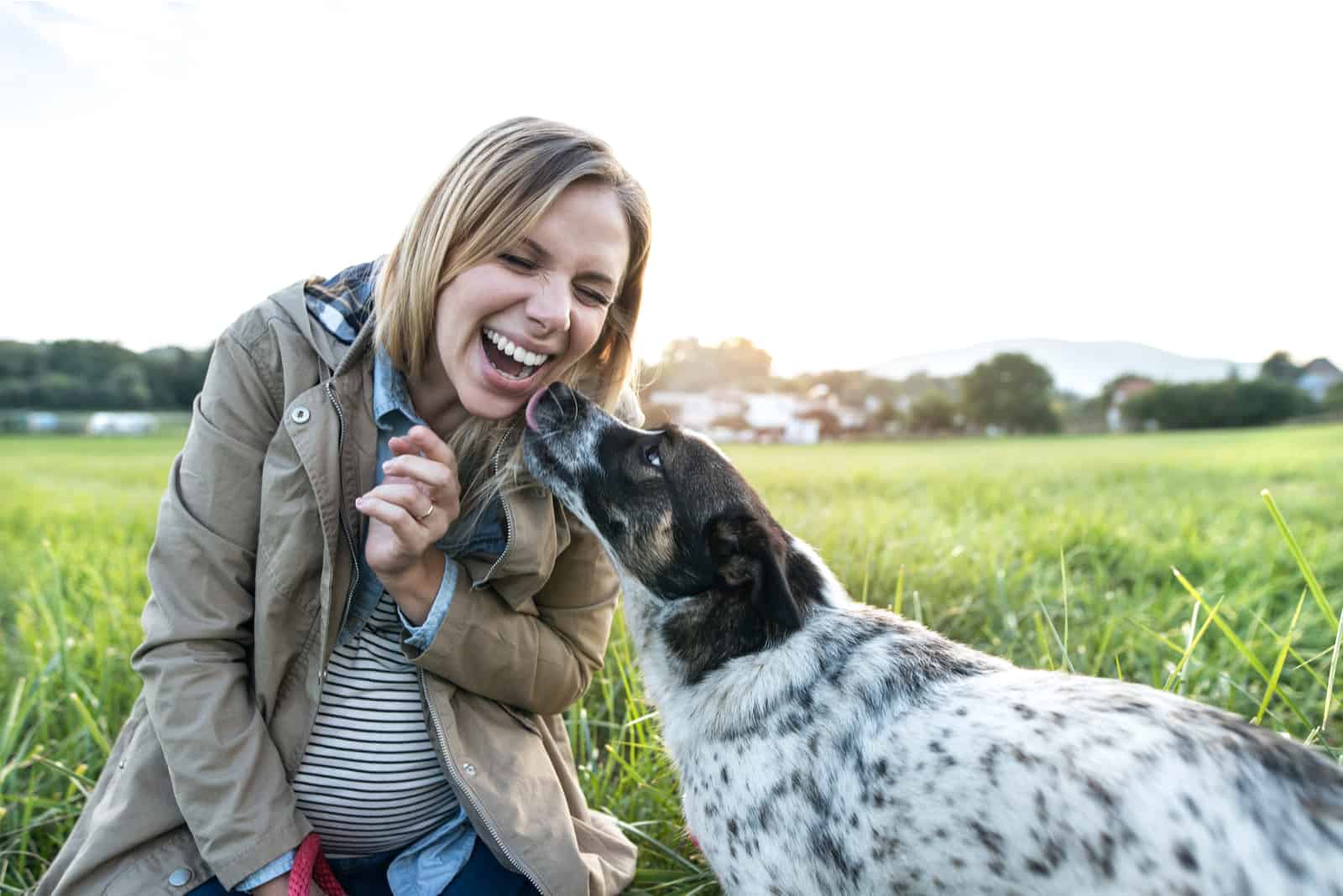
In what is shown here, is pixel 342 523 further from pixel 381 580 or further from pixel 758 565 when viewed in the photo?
pixel 758 565

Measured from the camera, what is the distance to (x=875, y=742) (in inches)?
83.1

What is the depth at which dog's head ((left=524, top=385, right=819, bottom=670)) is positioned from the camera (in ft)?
8.18

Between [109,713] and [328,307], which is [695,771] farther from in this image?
[109,713]

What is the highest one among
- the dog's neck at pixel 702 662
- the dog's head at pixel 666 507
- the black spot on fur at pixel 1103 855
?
the dog's head at pixel 666 507

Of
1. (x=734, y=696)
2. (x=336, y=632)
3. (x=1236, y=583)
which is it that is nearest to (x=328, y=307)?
(x=336, y=632)

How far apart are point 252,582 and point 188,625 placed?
0.19 m

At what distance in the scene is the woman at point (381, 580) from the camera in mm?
2242

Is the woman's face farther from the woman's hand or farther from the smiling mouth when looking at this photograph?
the woman's hand

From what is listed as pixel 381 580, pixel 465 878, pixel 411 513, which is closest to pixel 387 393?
pixel 411 513

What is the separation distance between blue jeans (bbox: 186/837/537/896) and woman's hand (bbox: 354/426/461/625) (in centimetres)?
72

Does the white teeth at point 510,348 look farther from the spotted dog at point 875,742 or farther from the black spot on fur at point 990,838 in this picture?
the black spot on fur at point 990,838

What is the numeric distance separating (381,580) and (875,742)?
4.34ft

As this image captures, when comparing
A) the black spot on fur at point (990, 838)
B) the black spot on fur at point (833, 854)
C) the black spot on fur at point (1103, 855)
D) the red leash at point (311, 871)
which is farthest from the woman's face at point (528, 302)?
the black spot on fur at point (1103, 855)

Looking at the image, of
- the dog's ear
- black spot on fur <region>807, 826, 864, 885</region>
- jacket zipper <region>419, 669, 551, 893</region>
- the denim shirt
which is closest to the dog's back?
black spot on fur <region>807, 826, 864, 885</region>
